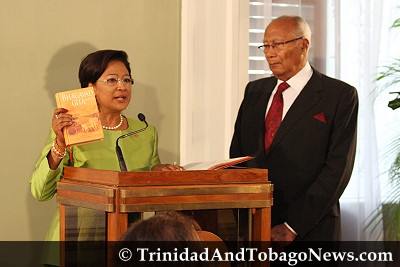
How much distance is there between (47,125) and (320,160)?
1.65 meters

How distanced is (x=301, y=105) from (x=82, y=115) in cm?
107

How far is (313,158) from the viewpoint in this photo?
3.61 metres

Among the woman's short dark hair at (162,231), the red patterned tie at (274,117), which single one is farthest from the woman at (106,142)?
the woman's short dark hair at (162,231)

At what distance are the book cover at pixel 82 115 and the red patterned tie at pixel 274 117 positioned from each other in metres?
0.92

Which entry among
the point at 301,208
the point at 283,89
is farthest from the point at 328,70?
the point at 301,208

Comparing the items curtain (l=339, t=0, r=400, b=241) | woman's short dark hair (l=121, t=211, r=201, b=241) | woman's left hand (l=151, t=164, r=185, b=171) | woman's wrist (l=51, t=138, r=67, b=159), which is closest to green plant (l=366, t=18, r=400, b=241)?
curtain (l=339, t=0, r=400, b=241)

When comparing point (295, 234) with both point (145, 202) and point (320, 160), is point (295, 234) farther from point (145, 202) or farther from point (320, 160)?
point (145, 202)

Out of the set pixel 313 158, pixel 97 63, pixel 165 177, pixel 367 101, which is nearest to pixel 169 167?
pixel 165 177

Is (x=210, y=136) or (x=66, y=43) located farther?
(x=210, y=136)

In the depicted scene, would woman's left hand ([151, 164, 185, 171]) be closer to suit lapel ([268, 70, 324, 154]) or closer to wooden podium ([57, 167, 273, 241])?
wooden podium ([57, 167, 273, 241])

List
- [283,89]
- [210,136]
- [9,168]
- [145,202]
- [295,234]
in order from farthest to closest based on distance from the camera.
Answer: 1. [210,136]
2. [9,168]
3. [283,89]
4. [295,234]
5. [145,202]

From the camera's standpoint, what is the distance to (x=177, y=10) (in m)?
4.90

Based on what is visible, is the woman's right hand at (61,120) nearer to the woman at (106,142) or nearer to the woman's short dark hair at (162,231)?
the woman at (106,142)

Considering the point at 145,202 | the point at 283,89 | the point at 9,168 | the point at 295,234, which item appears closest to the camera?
the point at 145,202
